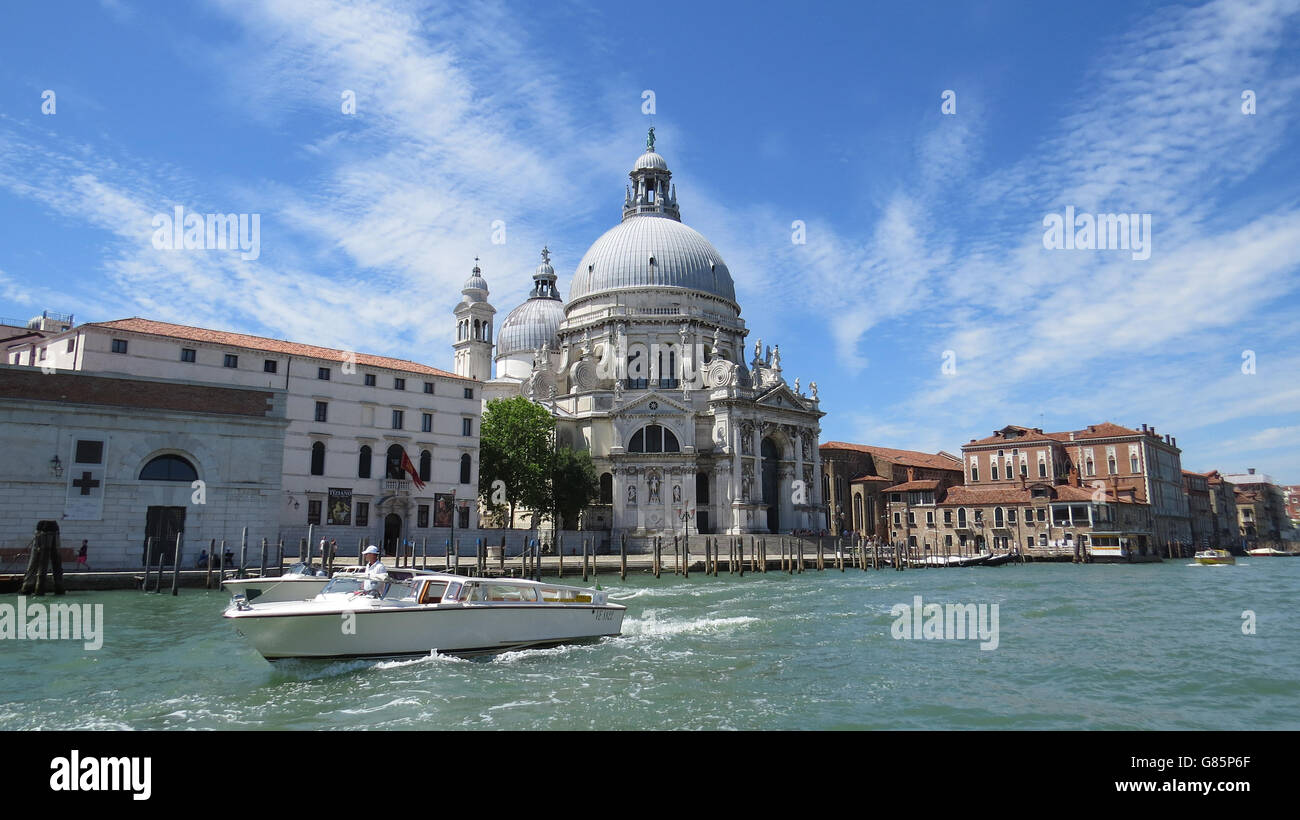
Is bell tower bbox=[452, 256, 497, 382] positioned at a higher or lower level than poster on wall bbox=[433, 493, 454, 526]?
higher

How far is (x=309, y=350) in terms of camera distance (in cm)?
3450

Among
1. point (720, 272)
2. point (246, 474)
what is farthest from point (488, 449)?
point (720, 272)

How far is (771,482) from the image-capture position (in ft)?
173

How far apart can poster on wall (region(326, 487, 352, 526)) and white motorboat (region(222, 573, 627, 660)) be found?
68.0 feet

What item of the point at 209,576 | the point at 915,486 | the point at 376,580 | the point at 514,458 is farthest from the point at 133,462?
the point at 915,486

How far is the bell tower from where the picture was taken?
5759 centimetres

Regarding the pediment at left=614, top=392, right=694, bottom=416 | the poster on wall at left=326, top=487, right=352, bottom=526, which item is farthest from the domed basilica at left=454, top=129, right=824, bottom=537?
the poster on wall at left=326, top=487, right=352, bottom=526

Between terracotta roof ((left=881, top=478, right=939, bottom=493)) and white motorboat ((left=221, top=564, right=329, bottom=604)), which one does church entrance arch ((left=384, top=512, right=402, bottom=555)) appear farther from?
terracotta roof ((left=881, top=478, right=939, bottom=493))

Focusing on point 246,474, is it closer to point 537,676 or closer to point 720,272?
point 537,676

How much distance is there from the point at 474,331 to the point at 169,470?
34.7m

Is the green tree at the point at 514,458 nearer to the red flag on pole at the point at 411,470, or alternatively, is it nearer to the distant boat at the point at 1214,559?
the red flag on pole at the point at 411,470

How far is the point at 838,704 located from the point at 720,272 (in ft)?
169

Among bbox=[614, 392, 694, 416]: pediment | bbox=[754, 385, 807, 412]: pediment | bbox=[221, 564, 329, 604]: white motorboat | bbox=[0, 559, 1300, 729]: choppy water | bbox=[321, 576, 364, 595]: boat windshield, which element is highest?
bbox=[754, 385, 807, 412]: pediment
